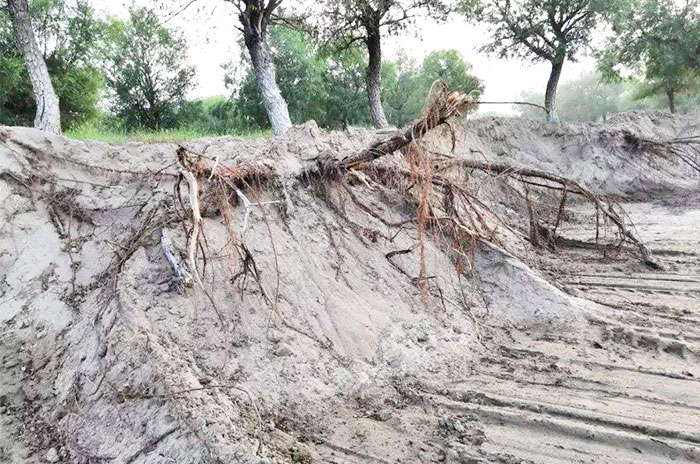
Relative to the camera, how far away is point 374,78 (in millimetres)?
13664

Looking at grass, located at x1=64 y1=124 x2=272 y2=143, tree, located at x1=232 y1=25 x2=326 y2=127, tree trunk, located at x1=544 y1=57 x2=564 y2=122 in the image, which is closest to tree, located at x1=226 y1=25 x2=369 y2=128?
tree, located at x1=232 y1=25 x2=326 y2=127

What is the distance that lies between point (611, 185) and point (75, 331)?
11.2 m

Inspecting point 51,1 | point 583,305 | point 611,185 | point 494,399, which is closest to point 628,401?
point 494,399

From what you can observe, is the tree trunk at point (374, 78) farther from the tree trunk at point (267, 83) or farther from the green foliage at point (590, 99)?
the green foliage at point (590, 99)

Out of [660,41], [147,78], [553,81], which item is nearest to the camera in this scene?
[553,81]

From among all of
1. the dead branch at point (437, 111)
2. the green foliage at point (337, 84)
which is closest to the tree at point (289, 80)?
the green foliage at point (337, 84)

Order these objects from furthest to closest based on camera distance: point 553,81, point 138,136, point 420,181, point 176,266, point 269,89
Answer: point 553,81, point 269,89, point 138,136, point 420,181, point 176,266

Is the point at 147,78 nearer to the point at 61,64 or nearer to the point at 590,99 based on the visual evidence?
the point at 61,64

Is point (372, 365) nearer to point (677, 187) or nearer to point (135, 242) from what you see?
point (135, 242)

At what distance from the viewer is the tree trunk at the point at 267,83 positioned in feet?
34.4

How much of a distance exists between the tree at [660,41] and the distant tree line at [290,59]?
0.04 meters

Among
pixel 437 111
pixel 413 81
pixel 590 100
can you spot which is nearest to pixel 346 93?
pixel 413 81

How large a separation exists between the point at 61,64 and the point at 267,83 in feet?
33.9

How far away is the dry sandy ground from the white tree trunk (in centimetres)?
486
